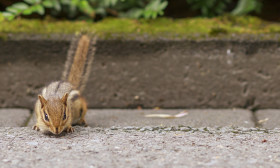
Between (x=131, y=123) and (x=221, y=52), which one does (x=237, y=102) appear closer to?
(x=221, y=52)

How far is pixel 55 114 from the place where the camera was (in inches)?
131

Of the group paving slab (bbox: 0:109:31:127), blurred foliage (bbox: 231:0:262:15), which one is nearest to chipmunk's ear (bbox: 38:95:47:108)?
paving slab (bbox: 0:109:31:127)

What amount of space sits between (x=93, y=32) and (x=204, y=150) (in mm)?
1885

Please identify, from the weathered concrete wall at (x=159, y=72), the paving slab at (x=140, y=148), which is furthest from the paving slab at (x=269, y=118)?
the paving slab at (x=140, y=148)

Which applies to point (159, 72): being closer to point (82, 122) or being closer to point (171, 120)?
point (171, 120)

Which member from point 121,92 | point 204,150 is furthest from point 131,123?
point 204,150

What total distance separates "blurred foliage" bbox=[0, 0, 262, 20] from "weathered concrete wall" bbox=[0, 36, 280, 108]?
420 mm

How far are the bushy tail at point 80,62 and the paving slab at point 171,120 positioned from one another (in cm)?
36

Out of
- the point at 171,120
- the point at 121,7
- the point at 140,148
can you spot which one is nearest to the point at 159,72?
the point at 171,120

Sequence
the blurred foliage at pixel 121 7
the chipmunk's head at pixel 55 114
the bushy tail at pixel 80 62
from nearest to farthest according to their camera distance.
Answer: the chipmunk's head at pixel 55 114, the bushy tail at pixel 80 62, the blurred foliage at pixel 121 7

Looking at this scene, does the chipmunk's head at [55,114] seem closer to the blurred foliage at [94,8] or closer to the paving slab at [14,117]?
the paving slab at [14,117]

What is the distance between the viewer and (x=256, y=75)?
4305 millimetres

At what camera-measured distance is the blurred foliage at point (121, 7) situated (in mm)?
4496

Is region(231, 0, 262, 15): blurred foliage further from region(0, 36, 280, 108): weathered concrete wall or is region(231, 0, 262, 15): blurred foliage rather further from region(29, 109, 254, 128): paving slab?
region(29, 109, 254, 128): paving slab
